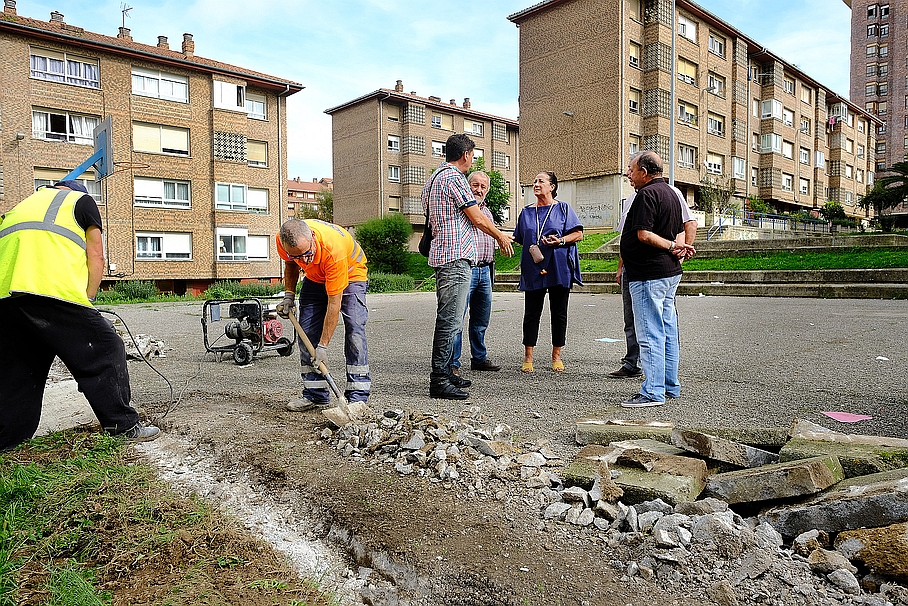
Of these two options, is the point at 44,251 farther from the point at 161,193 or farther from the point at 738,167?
the point at 738,167

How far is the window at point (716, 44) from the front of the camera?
41537 millimetres

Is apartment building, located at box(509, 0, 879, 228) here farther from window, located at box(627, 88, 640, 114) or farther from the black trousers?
the black trousers

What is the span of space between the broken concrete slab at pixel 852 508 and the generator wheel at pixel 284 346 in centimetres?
604

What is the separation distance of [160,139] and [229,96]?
4.58m

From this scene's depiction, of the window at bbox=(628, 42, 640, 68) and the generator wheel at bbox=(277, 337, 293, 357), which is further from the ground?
the window at bbox=(628, 42, 640, 68)

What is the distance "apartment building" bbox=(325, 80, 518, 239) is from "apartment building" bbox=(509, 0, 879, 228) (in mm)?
11534

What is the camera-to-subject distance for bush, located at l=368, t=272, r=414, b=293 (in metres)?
26.0

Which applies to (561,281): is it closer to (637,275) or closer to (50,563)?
(637,275)

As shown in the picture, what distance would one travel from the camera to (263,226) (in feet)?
112

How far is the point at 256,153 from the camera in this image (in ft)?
112

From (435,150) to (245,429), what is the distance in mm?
49228

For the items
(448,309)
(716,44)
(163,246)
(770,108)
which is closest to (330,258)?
(448,309)

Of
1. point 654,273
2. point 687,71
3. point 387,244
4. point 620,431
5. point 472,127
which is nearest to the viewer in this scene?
point 620,431

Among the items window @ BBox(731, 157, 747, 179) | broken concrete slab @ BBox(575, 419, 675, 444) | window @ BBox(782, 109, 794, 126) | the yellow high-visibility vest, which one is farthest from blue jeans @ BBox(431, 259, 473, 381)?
window @ BBox(782, 109, 794, 126)
